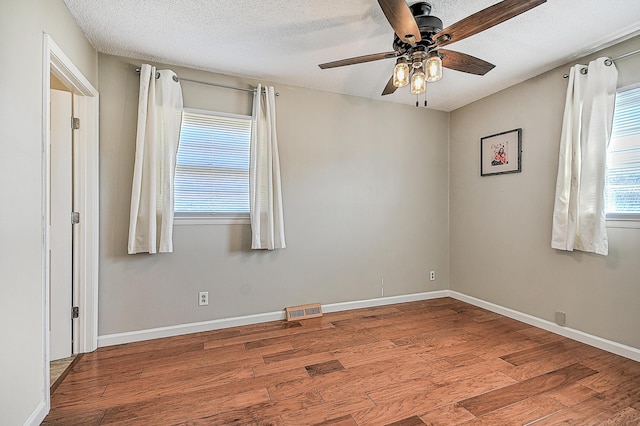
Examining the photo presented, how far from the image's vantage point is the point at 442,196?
13.1ft

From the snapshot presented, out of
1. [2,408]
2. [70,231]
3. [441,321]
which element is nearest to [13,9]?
[70,231]

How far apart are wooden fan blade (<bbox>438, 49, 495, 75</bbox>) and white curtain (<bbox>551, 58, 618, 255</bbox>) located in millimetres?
1090

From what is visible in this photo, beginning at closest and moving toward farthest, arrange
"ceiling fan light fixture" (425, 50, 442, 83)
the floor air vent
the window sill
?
"ceiling fan light fixture" (425, 50, 442, 83) < the window sill < the floor air vent

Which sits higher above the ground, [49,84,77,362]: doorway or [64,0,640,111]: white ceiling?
[64,0,640,111]: white ceiling


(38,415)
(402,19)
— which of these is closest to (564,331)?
(402,19)

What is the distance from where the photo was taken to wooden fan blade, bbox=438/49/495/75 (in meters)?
1.96

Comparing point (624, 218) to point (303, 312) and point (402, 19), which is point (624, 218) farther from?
point (303, 312)

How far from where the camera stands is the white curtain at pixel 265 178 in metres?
2.92

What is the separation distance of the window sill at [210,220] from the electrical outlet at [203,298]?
68cm

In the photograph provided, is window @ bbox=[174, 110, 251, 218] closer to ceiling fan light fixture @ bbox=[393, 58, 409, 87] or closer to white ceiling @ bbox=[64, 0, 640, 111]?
white ceiling @ bbox=[64, 0, 640, 111]

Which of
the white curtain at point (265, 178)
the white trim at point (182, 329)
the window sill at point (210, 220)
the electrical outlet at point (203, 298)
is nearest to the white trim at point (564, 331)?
the white trim at point (182, 329)

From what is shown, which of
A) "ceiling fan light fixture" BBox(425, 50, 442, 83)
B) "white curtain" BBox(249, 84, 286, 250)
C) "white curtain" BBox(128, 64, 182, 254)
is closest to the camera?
"ceiling fan light fixture" BBox(425, 50, 442, 83)

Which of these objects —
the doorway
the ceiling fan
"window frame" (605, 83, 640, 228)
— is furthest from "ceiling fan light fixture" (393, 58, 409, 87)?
the doorway

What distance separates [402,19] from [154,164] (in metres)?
2.21
